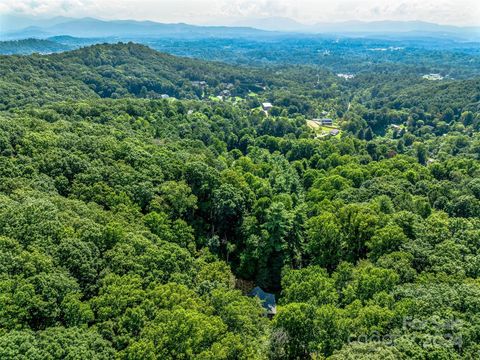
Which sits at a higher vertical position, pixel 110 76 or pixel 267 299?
pixel 110 76

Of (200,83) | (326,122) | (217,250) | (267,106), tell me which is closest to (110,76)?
(200,83)

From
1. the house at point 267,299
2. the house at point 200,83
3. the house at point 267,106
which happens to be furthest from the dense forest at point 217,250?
the house at point 200,83

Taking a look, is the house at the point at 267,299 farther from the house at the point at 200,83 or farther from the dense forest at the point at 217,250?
the house at the point at 200,83

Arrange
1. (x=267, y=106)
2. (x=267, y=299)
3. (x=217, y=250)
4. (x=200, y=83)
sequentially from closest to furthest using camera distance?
1. (x=267, y=299)
2. (x=217, y=250)
3. (x=267, y=106)
4. (x=200, y=83)

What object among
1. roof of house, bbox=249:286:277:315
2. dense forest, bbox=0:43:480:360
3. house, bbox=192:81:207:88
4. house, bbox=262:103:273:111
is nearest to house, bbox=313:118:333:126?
house, bbox=262:103:273:111

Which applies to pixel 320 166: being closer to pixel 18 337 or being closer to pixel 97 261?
pixel 97 261

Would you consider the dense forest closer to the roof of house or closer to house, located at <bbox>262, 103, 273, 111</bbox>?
the roof of house

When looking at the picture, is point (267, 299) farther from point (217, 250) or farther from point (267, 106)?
point (267, 106)

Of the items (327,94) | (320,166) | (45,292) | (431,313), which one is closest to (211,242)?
(45,292)
